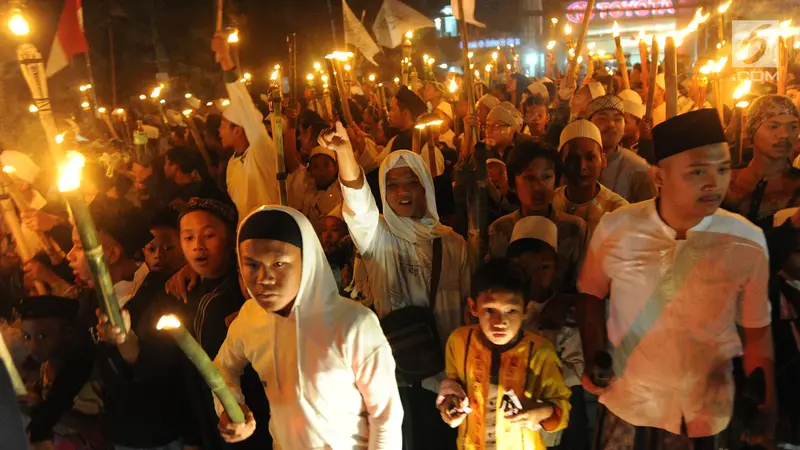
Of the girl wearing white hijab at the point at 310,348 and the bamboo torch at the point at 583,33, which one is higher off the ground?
the bamboo torch at the point at 583,33

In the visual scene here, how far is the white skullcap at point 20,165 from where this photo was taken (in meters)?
5.88

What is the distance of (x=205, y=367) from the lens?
5.87 ft

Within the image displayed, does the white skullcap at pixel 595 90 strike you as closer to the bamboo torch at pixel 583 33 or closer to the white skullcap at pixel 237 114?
the bamboo torch at pixel 583 33

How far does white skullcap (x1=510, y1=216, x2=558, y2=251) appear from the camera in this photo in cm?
319

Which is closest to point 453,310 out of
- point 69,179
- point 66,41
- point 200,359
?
point 200,359

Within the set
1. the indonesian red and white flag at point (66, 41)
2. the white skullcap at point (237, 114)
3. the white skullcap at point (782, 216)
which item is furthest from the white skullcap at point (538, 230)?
the indonesian red and white flag at point (66, 41)

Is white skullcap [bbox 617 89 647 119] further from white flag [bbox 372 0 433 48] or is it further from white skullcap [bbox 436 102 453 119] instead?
white flag [bbox 372 0 433 48]

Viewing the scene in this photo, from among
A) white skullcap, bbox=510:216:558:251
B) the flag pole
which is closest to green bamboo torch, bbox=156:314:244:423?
the flag pole

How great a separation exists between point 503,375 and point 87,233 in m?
1.82

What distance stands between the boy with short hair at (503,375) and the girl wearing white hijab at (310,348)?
52 cm

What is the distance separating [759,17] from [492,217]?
14256 millimetres

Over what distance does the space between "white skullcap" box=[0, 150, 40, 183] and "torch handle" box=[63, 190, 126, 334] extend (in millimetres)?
4836

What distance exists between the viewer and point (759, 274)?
92.5 inches

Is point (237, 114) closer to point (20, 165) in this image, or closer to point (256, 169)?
point (256, 169)
